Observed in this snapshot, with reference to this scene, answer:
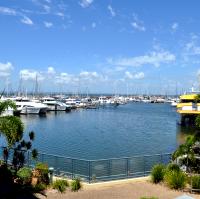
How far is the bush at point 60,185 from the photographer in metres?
20.9

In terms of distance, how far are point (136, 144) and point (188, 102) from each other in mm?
31455

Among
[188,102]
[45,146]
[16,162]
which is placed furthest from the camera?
[188,102]

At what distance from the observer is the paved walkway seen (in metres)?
20.2

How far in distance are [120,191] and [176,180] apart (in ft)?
10.1

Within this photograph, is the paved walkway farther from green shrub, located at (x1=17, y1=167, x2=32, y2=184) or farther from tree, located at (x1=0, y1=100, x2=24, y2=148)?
tree, located at (x1=0, y1=100, x2=24, y2=148)

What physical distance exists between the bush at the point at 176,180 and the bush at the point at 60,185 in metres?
5.45

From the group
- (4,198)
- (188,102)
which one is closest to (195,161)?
(4,198)

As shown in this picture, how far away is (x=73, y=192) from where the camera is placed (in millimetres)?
20938

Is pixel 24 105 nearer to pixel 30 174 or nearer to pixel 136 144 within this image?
pixel 136 144

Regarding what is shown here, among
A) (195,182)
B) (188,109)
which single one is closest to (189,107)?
(188,109)

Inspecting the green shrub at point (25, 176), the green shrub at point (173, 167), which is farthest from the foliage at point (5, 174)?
the green shrub at point (173, 167)

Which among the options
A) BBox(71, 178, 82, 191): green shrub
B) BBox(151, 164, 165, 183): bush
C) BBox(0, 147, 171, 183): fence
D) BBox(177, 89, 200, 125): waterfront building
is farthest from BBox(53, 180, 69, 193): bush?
BBox(177, 89, 200, 125): waterfront building

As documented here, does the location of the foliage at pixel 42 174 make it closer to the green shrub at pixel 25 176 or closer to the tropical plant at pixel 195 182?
the green shrub at pixel 25 176

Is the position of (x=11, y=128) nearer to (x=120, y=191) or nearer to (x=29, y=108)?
(x=120, y=191)
